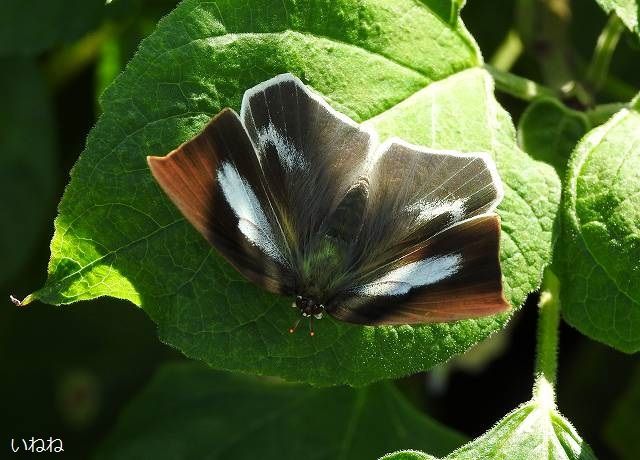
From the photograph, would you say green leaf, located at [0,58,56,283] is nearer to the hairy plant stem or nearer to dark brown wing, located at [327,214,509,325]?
dark brown wing, located at [327,214,509,325]

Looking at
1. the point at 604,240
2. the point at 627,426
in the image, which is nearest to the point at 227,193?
the point at 604,240

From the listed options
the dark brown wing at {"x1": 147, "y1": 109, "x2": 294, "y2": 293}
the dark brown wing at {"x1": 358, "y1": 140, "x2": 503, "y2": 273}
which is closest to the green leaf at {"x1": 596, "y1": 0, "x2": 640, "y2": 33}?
the dark brown wing at {"x1": 358, "y1": 140, "x2": 503, "y2": 273}

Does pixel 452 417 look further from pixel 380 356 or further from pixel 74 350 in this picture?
pixel 380 356

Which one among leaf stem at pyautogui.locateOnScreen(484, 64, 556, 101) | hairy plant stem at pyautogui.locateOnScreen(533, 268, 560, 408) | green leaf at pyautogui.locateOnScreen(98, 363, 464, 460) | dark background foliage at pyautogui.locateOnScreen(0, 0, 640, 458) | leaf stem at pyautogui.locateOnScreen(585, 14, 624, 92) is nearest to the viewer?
hairy plant stem at pyautogui.locateOnScreen(533, 268, 560, 408)

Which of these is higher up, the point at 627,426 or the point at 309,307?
the point at 309,307

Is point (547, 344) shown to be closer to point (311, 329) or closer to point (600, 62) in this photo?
point (311, 329)

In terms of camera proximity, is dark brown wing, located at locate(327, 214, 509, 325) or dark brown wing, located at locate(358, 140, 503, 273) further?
dark brown wing, located at locate(358, 140, 503, 273)
